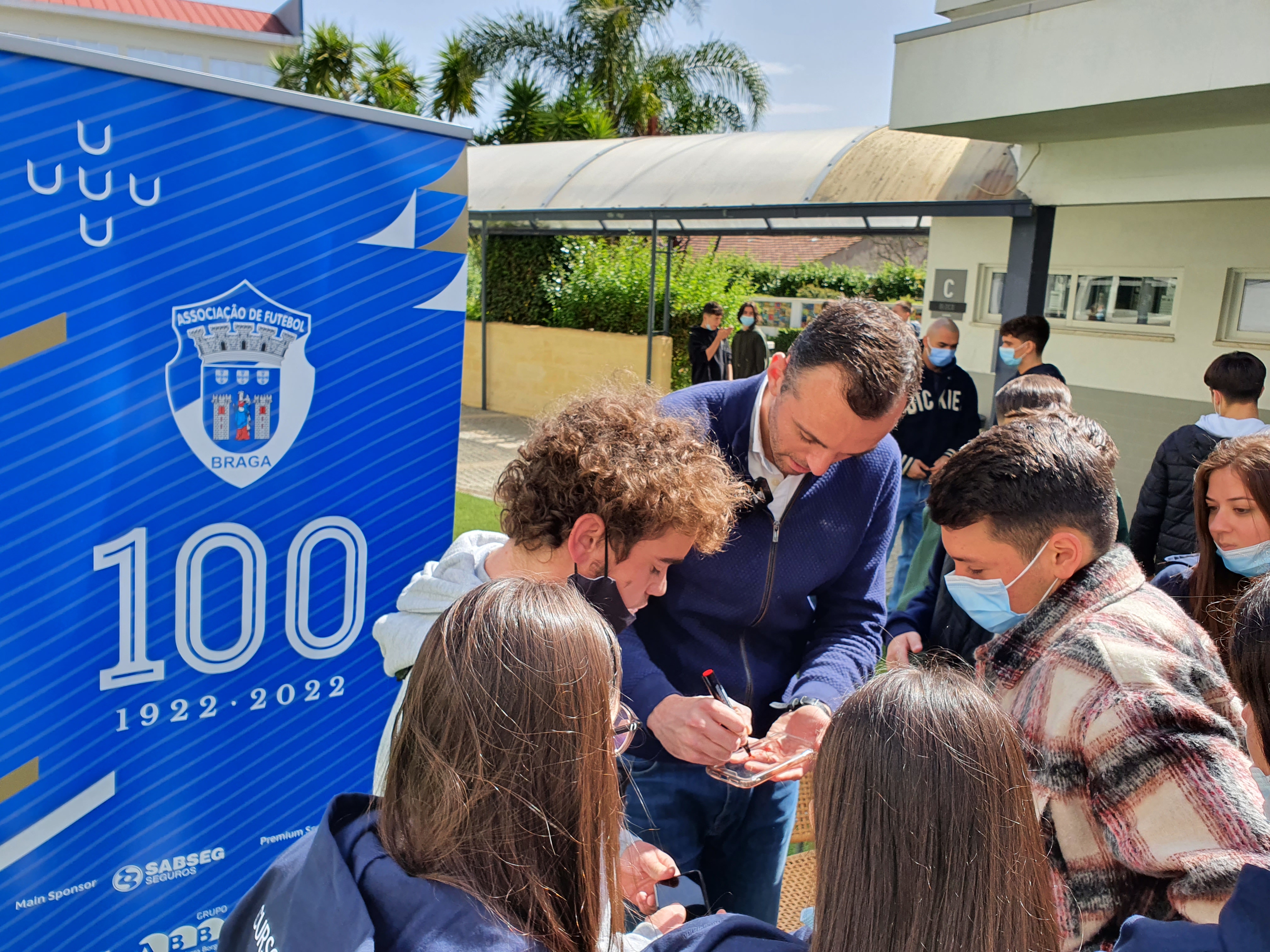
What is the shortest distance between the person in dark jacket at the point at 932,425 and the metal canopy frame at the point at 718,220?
10.6ft

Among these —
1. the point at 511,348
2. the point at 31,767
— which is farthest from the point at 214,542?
the point at 511,348

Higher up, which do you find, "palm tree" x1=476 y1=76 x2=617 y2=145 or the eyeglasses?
"palm tree" x1=476 y1=76 x2=617 y2=145

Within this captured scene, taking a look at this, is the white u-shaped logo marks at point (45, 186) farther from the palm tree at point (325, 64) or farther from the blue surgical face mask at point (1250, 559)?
the palm tree at point (325, 64)

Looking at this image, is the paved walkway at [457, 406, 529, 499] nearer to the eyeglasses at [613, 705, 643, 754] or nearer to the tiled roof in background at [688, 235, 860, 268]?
the eyeglasses at [613, 705, 643, 754]

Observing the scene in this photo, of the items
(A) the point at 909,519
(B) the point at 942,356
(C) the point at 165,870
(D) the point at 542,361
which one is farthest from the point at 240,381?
(D) the point at 542,361

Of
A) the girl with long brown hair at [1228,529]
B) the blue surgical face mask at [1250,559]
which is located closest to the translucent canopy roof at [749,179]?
the girl with long brown hair at [1228,529]

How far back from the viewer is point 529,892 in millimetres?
1163

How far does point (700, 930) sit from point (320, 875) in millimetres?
473

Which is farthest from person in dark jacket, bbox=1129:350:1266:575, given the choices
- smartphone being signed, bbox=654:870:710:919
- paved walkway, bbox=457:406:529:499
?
paved walkway, bbox=457:406:529:499

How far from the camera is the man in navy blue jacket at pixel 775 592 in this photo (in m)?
2.18

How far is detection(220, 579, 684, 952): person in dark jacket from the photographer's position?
1.11 m

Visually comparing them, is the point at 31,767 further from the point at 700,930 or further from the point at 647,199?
the point at 647,199

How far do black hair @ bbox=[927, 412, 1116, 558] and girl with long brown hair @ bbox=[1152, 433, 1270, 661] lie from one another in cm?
144

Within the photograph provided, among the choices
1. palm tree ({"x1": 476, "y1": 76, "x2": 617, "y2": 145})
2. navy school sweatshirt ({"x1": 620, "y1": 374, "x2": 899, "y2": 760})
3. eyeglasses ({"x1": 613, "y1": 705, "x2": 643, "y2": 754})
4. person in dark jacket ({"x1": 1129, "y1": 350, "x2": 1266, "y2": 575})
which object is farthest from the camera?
palm tree ({"x1": 476, "y1": 76, "x2": 617, "y2": 145})
